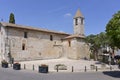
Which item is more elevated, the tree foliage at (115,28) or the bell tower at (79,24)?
the bell tower at (79,24)

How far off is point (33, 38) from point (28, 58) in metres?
4.60

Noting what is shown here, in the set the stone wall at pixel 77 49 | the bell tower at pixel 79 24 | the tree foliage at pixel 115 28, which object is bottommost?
the stone wall at pixel 77 49

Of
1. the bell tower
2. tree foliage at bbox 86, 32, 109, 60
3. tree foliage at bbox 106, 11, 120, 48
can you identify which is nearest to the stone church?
the bell tower

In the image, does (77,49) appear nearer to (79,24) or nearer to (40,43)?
(79,24)

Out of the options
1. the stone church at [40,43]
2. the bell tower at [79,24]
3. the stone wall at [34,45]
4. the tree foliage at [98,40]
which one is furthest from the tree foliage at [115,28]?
the bell tower at [79,24]

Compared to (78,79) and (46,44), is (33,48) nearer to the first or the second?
(46,44)

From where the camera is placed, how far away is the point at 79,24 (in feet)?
156

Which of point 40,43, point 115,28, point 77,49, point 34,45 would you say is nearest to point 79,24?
point 77,49

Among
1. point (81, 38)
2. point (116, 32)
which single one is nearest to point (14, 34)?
point (81, 38)

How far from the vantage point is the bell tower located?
47.5 m

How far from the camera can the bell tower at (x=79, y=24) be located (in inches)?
1870

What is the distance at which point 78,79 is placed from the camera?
18.4m

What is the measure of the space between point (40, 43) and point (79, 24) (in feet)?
35.6

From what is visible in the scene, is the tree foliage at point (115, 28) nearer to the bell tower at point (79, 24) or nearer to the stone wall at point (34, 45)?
the stone wall at point (34, 45)
